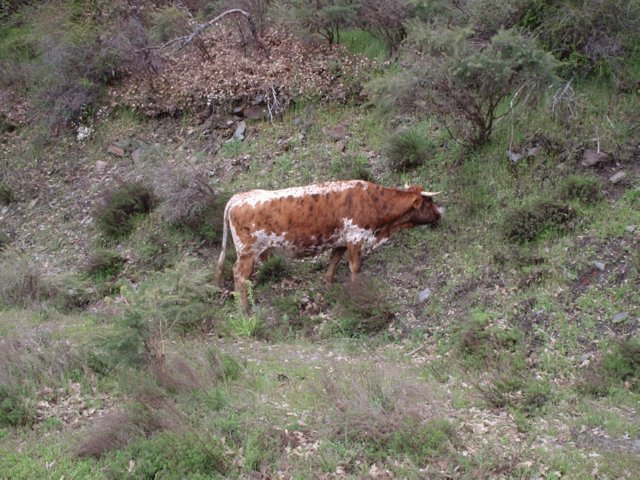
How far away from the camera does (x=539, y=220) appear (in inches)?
435

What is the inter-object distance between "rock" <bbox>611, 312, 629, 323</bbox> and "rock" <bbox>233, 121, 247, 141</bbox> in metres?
9.35

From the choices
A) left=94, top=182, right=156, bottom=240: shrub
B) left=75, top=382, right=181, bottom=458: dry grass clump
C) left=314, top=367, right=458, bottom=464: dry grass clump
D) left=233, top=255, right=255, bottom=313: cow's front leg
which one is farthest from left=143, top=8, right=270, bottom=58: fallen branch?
left=75, top=382, right=181, bottom=458: dry grass clump

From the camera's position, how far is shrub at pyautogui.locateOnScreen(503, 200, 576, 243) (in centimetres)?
1098

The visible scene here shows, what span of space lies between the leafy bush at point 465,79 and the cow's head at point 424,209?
1.68 m

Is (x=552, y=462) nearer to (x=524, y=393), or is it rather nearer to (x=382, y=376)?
(x=524, y=393)

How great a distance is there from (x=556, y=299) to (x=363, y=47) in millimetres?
9167

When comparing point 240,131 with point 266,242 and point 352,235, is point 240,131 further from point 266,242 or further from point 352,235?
point 352,235

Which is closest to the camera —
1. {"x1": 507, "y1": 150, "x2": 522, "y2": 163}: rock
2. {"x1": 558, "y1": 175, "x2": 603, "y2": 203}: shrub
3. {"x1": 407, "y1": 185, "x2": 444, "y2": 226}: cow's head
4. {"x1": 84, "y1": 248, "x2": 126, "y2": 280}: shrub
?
{"x1": 558, "y1": 175, "x2": 603, "y2": 203}: shrub

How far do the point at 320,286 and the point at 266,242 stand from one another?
117 cm

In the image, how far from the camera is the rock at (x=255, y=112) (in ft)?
53.6

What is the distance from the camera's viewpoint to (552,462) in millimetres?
6547

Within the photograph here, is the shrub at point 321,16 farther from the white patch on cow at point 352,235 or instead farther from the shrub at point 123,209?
the white patch on cow at point 352,235

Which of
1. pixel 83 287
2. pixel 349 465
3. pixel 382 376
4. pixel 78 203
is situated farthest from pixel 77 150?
pixel 349 465

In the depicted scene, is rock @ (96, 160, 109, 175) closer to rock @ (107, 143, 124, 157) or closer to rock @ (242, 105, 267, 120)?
rock @ (107, 143, 124, 157)
